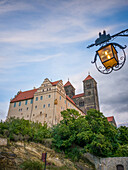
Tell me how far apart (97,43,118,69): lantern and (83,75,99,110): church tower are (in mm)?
47543

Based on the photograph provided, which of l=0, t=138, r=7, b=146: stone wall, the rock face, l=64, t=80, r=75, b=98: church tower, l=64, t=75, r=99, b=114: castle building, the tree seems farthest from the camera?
l=64, t=80, r=75, b=98: church tower

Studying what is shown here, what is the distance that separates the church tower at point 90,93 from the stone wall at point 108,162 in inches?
1239

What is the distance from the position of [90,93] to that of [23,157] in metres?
42.8

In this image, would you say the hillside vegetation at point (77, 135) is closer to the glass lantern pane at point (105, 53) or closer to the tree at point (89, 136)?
the tree at point (89, 136)

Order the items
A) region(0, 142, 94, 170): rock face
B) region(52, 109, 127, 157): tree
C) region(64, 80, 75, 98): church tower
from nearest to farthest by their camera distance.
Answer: region(0, 142, 94, 170): rock face → region(52, 109, 127, 157): tree → region(64, 80, 75, 98): church tower

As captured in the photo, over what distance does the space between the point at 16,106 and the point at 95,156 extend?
73.9 feet

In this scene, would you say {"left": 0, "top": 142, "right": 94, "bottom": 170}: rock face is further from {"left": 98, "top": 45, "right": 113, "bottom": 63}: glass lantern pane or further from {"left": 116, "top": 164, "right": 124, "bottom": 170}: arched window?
{"left": 98, "top": 45, "right": 113, "bottom": 63}: glass lantern pane

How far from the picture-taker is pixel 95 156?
784 inches

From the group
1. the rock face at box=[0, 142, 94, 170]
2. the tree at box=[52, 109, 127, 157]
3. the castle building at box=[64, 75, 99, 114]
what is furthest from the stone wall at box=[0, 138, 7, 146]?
the castle building at box=[64, 75, 99, 114]

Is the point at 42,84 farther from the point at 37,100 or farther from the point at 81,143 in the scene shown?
the point at 81,143

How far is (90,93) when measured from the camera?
177ft

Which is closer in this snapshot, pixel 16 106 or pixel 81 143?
pixel 81 143

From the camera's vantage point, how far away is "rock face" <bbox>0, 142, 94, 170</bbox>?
1150cm

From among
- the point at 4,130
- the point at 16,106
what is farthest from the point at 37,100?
the point at 4,130
